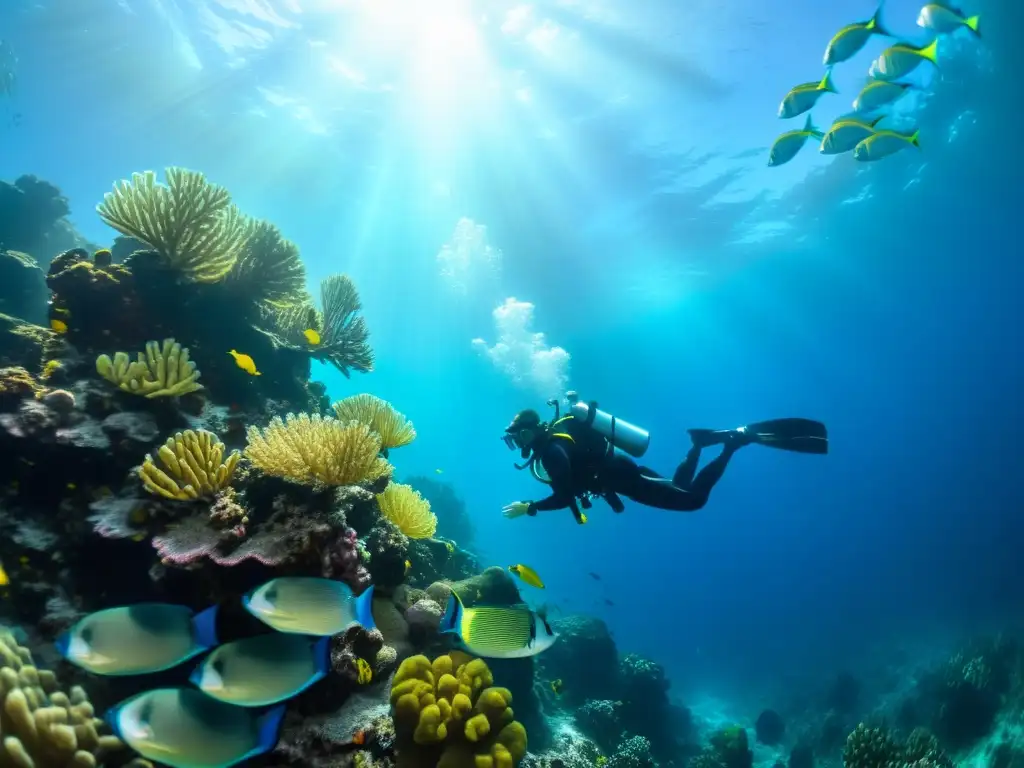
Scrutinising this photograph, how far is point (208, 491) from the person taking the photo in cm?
402

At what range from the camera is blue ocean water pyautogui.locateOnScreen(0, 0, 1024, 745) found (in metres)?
18.6

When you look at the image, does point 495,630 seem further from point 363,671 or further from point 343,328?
point 343,328

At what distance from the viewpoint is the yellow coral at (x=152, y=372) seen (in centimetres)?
472

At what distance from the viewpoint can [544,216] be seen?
28.5 metres

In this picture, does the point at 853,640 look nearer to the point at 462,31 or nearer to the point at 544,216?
the point at 544,216

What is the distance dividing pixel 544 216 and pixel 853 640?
39.6m

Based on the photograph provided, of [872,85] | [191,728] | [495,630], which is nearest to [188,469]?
[191,728]

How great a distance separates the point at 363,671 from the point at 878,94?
952 centimetres

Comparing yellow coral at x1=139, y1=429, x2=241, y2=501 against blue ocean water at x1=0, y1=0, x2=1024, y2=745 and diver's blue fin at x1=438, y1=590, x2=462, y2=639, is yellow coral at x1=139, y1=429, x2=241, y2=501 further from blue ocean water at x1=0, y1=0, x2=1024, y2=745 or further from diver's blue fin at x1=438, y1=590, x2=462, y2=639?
blue ocean water at x1=0, y1=0, x2=1024, y2=745

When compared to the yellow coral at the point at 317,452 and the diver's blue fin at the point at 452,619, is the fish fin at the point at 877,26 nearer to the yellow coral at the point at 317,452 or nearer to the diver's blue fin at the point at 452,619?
the yellow coral at the point at 317,452

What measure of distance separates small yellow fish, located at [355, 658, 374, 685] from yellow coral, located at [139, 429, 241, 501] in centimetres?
188

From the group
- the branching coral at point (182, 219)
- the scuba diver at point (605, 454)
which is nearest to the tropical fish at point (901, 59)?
the scuba diver at point (605, 454)

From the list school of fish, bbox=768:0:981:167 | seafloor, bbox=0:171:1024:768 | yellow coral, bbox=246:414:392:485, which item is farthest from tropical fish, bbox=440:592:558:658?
school of fish, bbox=768:0:981:167

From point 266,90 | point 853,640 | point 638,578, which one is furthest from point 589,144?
point 638,578
